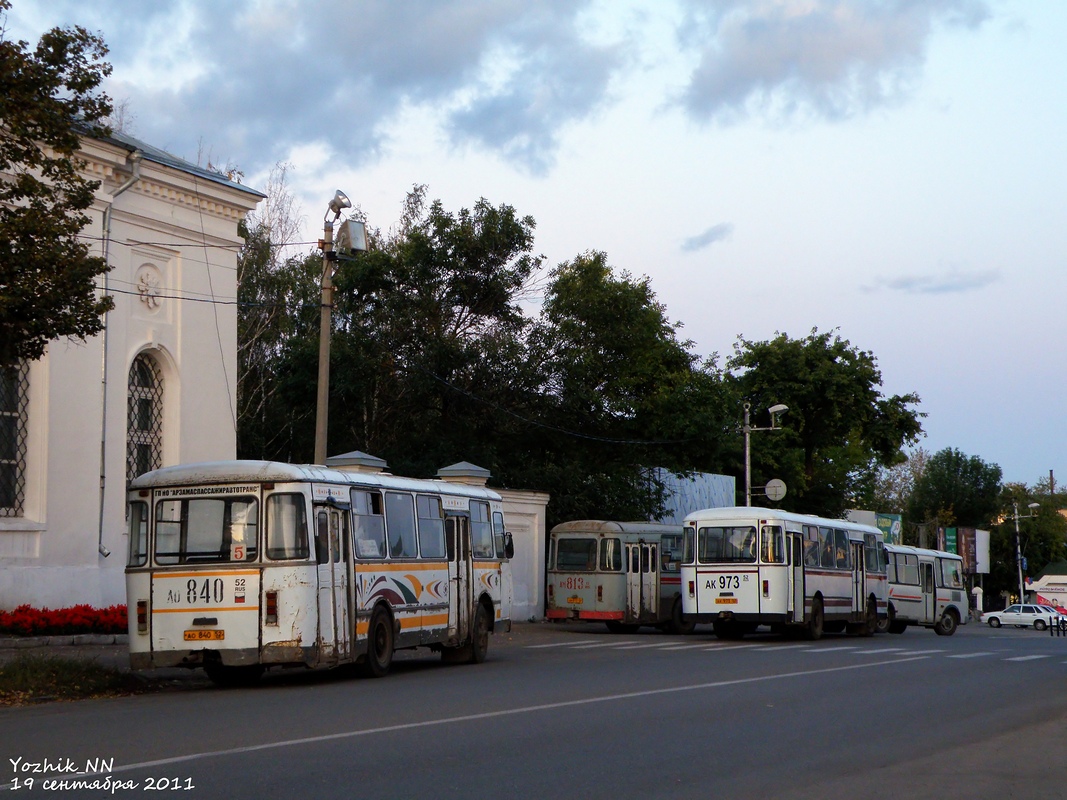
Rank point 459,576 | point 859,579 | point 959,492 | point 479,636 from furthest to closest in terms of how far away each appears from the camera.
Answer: point 959,492
point 859,579
point 479,636
point 459,576

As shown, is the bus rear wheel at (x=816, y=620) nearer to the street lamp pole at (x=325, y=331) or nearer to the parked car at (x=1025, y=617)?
the street lamp pole at (x=325, y=331)

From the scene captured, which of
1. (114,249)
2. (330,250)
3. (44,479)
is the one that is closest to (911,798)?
(330,250)

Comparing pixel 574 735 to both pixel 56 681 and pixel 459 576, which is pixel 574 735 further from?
pixel 459 576

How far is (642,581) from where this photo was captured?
34344 mm

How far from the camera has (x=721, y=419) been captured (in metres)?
43.9

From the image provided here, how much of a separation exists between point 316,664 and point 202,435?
1325 cm

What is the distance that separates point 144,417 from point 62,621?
6.62 meters

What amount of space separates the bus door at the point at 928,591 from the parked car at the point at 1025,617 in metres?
25.9

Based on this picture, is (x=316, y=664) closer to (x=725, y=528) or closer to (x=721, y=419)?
(x=725, y=528)

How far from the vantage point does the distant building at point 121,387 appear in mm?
24047

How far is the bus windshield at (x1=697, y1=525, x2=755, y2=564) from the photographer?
29.1 meters

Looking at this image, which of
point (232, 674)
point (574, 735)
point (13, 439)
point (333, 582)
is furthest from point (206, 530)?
point (13, 439)

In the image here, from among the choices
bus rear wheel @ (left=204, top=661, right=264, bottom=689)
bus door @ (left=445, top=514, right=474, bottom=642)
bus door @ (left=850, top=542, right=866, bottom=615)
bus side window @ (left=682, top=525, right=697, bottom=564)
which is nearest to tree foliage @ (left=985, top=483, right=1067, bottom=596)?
bus door @ (left=850, top=542, right=866, bottom=615)

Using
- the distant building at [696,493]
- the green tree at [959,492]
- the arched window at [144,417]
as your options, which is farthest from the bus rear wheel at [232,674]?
the green tree at [959,492]
